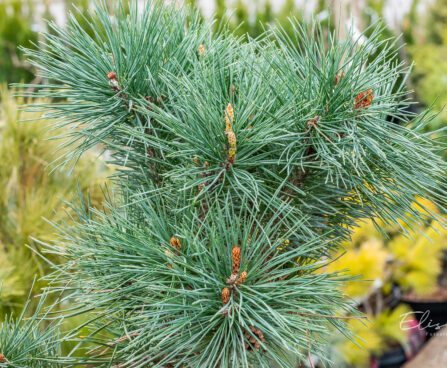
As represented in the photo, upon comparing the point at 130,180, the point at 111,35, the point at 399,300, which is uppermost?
the point at 111,35

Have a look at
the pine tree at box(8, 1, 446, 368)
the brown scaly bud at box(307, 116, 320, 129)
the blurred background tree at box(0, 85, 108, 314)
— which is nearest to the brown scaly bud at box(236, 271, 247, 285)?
the pine tree at box(8, 1, 446, 368)

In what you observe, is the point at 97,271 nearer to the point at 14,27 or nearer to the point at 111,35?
the point at 111,35

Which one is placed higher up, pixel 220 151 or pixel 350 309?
pixel 220 151

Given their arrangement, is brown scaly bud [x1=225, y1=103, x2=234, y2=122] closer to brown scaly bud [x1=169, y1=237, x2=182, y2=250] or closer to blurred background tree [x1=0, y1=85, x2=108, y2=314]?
brown scaly bud [x1=169, y1=237, x2=182, y2=250]

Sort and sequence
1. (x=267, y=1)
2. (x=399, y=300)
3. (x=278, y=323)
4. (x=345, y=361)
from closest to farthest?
1. (x=278, y=323)
2. (x=345, y=361)
3. (x=399, y=300)
4. (x=267, y=1)

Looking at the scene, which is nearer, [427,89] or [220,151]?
[220,151]

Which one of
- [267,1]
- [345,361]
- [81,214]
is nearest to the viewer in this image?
[81,214]

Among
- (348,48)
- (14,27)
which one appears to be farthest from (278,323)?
(14,27)

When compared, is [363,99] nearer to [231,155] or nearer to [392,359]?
[231,155]
